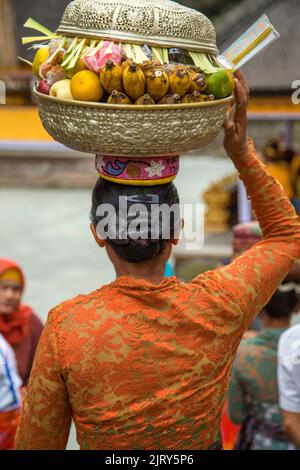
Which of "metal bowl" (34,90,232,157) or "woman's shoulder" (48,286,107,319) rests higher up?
"metal bowl" (34,90,232,157)

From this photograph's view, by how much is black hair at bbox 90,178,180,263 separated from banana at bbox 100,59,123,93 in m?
0.22

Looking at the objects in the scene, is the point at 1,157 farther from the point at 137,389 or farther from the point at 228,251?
the point at 137,389

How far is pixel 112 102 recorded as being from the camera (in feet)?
4.42

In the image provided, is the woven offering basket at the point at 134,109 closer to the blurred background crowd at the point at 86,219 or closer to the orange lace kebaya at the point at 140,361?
the orange lace kebaya at the point at 140,361

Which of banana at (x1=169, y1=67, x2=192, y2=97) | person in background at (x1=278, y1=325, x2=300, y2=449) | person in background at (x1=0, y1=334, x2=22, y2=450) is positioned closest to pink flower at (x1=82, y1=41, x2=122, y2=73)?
banana at (x1=169, y1=67, x2=192, y2=97)

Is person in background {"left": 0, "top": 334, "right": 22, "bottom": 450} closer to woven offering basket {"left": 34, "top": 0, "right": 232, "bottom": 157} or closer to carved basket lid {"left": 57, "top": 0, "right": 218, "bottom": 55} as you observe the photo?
woven offering basket {"left": 34, "top": 0, "right": 232, "bottom": 157}

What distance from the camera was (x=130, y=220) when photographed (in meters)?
1.41

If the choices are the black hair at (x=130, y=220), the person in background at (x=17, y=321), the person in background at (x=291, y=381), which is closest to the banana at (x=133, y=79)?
the black hair at (x=130, y=220)

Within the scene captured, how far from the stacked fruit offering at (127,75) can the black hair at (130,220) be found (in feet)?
0.63

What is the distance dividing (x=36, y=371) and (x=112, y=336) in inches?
7.4

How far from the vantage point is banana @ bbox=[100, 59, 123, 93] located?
1.33 meters

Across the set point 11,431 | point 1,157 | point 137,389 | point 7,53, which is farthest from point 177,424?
point 7,53

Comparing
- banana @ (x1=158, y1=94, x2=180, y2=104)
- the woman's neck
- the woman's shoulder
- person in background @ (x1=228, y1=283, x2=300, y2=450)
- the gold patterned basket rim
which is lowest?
person in background @ (x1=228, y1=283, x2=300, y2=450)
